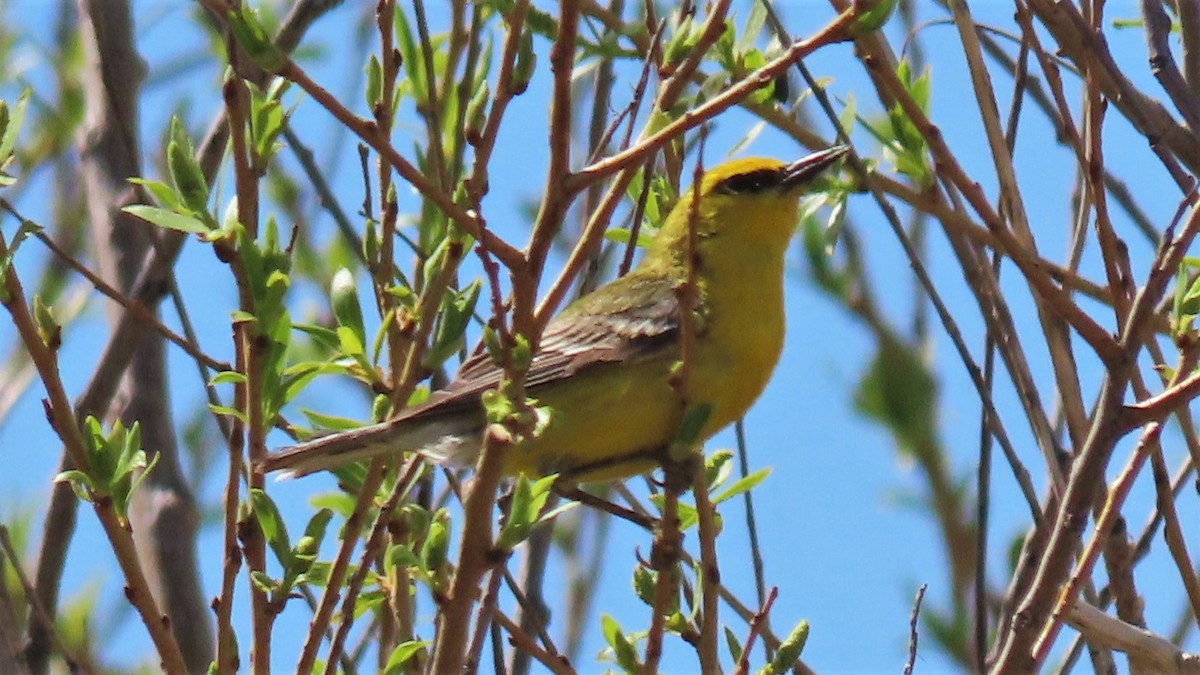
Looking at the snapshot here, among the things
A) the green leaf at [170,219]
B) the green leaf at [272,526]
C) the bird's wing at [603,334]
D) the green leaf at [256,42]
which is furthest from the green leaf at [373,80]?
the bird's wing at [603,334]

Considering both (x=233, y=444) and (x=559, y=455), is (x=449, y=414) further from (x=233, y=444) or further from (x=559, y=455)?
(x=233, y=444)

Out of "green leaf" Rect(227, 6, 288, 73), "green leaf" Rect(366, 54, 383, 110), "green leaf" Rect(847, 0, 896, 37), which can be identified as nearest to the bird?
"green leaf" Rect(366, 54, 383, 110)

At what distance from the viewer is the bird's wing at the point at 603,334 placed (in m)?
4.61

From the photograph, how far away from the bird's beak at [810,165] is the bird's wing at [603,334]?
524 mm

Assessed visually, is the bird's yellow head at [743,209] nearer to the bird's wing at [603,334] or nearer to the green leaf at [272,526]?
the bird's wing at [603,334]

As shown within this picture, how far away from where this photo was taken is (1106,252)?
3.08 meters

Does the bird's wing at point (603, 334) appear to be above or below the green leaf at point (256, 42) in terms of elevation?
above

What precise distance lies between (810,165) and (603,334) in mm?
799

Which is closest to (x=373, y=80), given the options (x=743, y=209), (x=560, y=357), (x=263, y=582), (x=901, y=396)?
(x=263, y=582)

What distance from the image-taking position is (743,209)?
5293mm

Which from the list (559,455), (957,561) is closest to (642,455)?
(559,455)

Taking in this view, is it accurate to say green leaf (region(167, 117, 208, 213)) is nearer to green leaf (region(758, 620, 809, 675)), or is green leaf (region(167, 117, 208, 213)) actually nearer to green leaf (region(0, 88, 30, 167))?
green leaf (region(0, 88, 30, 167))

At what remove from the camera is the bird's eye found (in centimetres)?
521

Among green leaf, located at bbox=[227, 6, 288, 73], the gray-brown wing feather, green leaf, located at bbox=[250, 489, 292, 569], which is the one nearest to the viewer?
green leaf, located at bbox=[227, 6, 288, 73]
